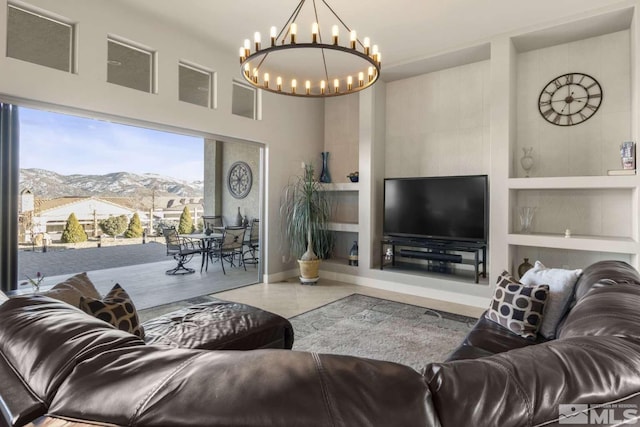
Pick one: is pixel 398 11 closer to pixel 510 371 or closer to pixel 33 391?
pixel 510 371

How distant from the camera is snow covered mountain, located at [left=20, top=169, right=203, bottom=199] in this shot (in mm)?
3715

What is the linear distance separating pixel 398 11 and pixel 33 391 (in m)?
4.16

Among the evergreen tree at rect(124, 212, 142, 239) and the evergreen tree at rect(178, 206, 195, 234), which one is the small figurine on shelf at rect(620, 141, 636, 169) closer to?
the evergreen tree at rect(124, 212, 142, 239)

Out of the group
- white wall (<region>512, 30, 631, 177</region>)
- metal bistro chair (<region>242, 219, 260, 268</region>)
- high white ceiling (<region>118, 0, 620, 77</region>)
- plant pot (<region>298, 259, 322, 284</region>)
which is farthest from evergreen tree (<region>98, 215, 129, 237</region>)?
white wall (<region>512, 30, 631, 177</region>)

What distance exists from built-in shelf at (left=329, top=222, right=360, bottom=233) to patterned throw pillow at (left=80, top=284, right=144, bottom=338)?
409 centimetres

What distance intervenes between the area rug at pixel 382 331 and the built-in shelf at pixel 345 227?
1458 millimetres

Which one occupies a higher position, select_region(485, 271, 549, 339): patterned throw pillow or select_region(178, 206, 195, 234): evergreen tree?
select_region(178, 206, 195, 234): evergreen tree

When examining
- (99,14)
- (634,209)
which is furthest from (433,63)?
(99,14)

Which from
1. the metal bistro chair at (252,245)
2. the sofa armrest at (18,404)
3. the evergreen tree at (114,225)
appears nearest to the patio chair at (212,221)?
the metal bistro chair at (252,245)

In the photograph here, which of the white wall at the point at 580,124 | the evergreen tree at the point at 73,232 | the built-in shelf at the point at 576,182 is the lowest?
the evergreen tree at the point at 73,232

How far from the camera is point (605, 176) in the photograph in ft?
12.3

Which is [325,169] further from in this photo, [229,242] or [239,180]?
[239,180]

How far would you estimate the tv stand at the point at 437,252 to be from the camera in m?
4.57

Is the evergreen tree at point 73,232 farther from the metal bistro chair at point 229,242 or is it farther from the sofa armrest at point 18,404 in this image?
the sofa armrest at point 18,404
